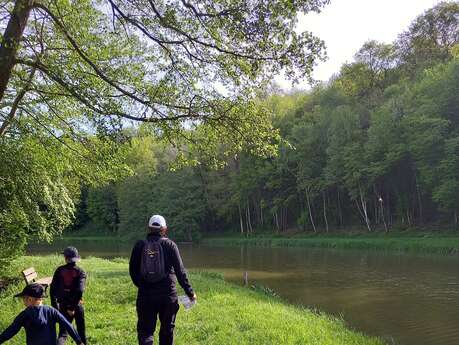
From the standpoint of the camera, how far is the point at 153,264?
18.7 feet

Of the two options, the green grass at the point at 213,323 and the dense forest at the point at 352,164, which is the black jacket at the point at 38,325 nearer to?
the green grass at the point at 213,323

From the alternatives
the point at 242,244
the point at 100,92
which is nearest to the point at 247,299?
the point at 100,92

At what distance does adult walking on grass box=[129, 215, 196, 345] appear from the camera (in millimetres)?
5734

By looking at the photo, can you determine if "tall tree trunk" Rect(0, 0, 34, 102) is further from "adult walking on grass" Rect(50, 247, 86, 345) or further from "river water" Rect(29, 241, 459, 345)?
"river water" Rect(29, 241, 459, 345)

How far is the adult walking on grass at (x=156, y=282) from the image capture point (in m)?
5.73

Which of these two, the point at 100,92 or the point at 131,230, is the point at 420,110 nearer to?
the point at 100,92

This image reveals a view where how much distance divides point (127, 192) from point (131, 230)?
604 centimetres

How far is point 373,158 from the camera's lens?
44.5 metres

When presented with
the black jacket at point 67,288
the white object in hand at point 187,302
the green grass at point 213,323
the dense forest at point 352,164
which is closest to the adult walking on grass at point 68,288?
the black jacket at point 67,288

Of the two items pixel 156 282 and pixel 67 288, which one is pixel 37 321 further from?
pixel 67 288

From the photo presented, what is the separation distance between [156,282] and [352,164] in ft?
139

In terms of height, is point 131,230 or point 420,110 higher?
point 420,110

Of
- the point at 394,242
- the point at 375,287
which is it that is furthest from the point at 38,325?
the point at 394,242

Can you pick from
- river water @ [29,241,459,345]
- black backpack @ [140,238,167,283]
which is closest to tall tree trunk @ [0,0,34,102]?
black backpack @ [140,238,167,283]
